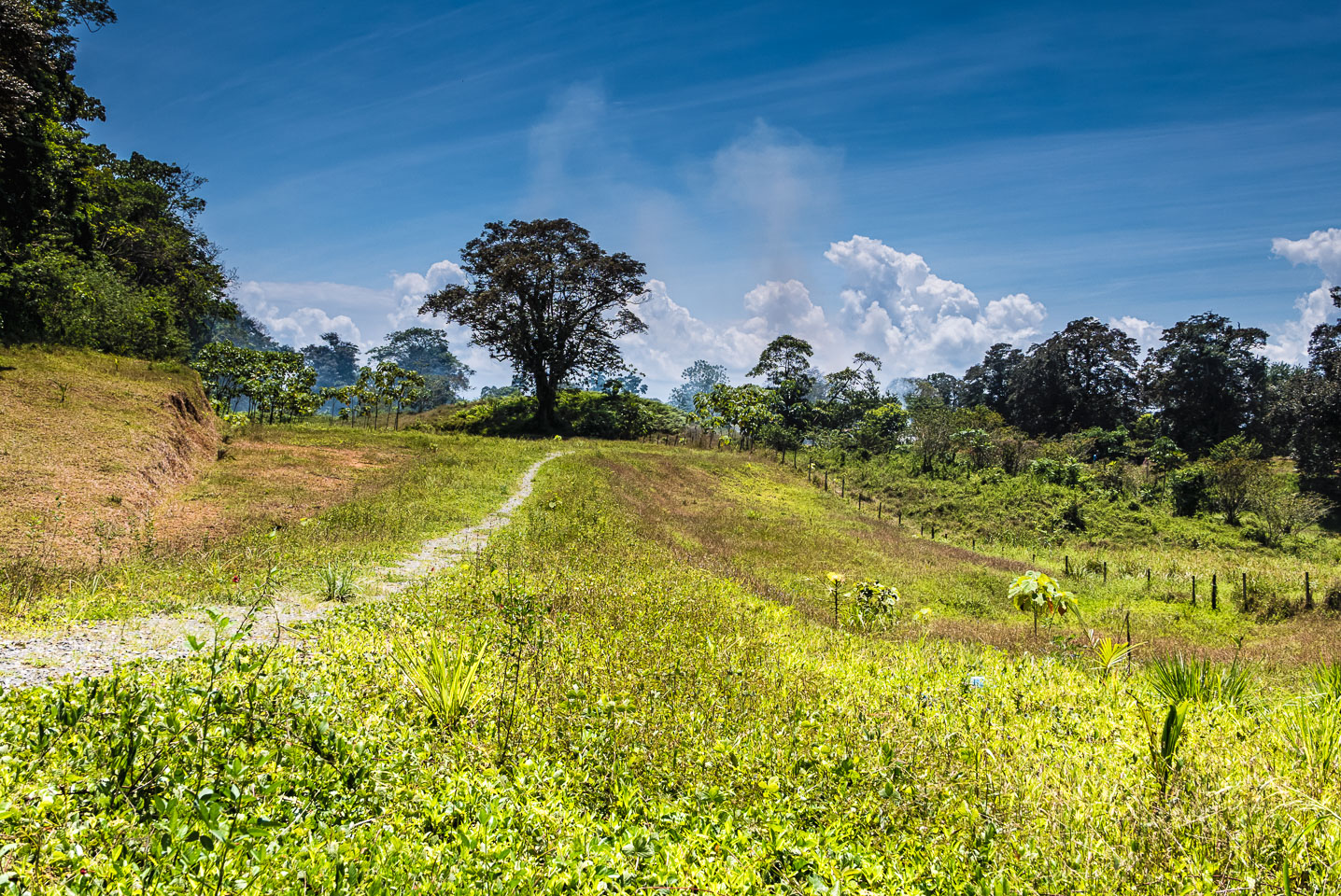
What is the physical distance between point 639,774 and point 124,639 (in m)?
5.22

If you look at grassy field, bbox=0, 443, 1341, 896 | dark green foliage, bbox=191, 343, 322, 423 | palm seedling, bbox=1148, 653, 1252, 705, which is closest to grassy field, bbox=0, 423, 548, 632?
grassy field, bbox=0, 443, 1341, 896

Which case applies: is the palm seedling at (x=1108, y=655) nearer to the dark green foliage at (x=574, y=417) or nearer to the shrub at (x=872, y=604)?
the shrub at (x=872, y=604)

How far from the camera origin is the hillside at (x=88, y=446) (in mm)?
9383

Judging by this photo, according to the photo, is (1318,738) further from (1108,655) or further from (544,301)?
(544,301)

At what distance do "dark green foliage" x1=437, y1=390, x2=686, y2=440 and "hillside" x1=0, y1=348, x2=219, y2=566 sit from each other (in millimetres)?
23551

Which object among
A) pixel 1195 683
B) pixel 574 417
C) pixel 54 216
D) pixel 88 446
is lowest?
pixel 1195 683

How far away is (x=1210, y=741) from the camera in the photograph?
477cm

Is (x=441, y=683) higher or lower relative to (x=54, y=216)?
lower

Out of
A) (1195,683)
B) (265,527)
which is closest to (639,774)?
(1195,683)

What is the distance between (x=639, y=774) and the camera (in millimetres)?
3992

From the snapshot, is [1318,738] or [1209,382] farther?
[1209,382]

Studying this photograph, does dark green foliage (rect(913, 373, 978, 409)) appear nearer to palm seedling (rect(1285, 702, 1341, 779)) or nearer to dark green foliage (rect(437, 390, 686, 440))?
dark green foliage (rect(437, 390, 686, 440))

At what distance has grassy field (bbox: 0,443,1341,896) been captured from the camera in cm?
278

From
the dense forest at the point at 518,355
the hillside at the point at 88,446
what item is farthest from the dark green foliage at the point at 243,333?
the hillside at the point at 88,446
